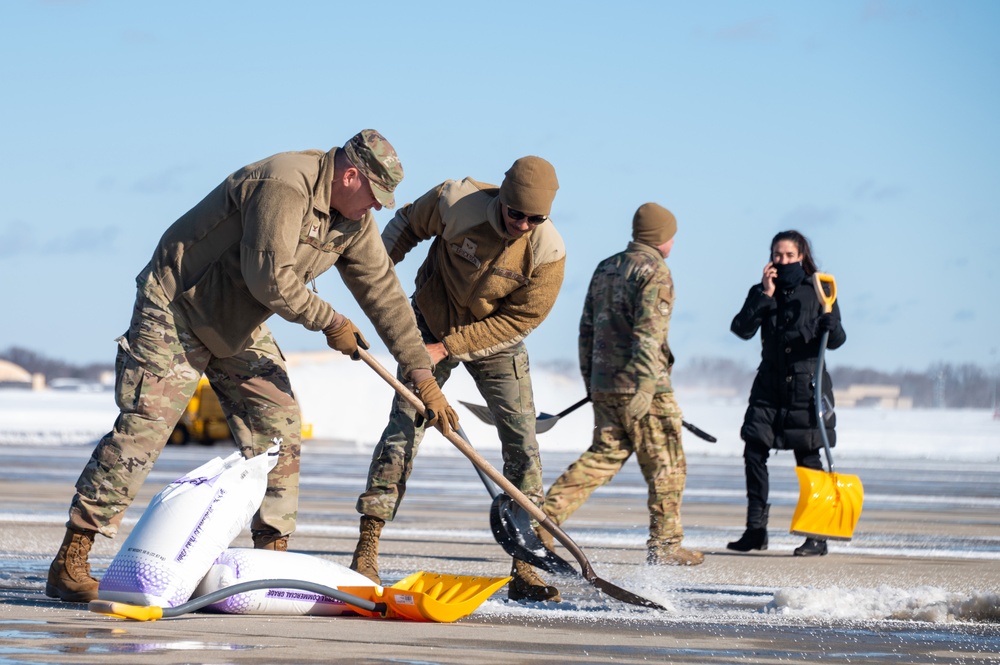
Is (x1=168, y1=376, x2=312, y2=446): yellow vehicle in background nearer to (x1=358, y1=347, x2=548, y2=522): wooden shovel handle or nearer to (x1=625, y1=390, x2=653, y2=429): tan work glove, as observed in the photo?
(x1=625, y1=390, x2=653, y2=429): tan work glove

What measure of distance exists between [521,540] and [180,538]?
1615 mm

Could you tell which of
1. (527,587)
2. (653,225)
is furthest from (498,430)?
(653,225)

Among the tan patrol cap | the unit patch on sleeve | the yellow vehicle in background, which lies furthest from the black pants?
the yellow vehicle in background

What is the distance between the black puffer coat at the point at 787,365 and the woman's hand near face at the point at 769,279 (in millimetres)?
47

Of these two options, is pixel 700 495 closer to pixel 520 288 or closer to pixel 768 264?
pixel 768 264

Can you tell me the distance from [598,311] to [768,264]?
169 centimetres

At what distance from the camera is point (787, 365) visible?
912 centimetres

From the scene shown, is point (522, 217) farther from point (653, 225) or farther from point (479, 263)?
point (653, 225)

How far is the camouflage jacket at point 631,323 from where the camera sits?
7707 mm

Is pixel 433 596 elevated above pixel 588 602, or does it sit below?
above

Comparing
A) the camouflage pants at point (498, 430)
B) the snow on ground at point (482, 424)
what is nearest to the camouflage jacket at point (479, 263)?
the camouflage pants at point (498, 430)

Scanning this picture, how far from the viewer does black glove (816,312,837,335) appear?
29.4 feet

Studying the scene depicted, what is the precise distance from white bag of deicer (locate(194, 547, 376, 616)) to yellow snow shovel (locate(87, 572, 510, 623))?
0.07m

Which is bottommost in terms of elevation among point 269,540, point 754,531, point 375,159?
point 754,531
